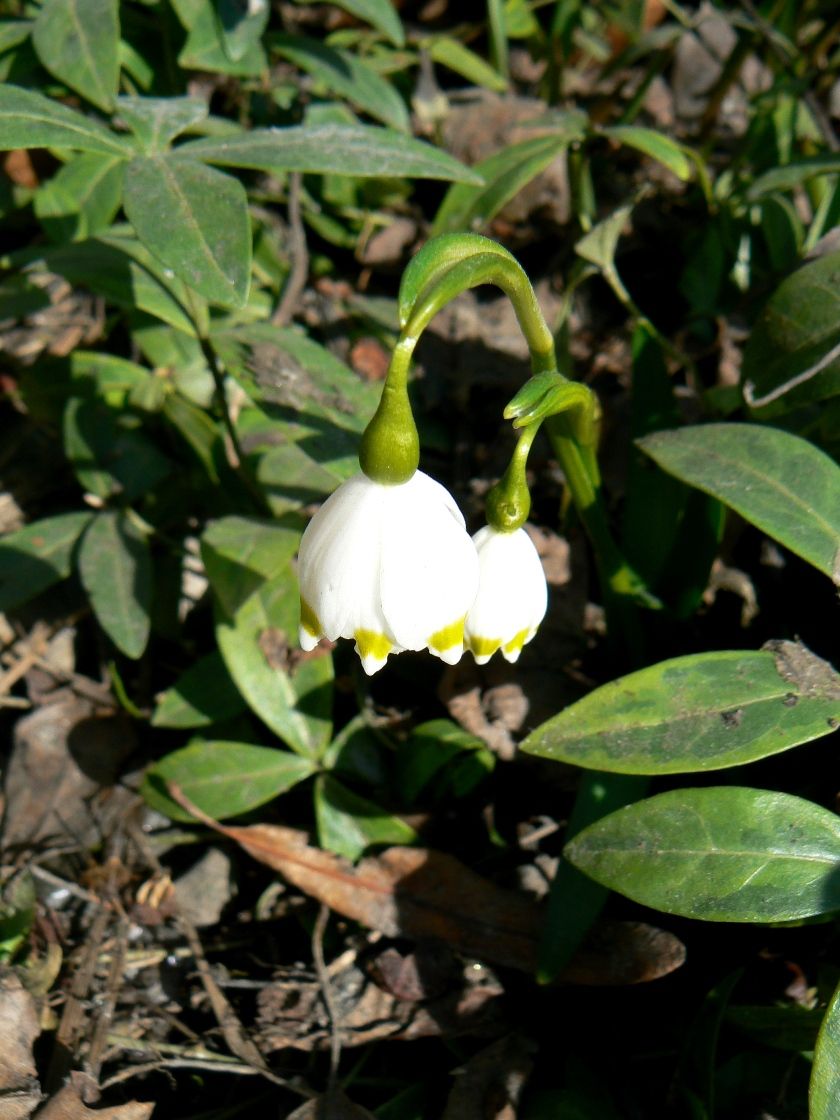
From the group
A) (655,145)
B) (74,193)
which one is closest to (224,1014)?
(74,193)

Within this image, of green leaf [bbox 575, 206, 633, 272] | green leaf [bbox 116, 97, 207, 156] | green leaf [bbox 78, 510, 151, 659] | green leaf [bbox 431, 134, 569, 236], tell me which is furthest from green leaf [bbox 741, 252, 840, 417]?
green leaf [bbox 78, 510, 151, 659]

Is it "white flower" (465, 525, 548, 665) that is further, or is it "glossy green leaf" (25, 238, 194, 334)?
"glossy green leaf" (25, 238, 194, 334)

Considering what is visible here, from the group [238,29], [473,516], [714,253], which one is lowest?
[473,516]

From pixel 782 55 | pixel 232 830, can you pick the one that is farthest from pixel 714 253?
pixel 232 830

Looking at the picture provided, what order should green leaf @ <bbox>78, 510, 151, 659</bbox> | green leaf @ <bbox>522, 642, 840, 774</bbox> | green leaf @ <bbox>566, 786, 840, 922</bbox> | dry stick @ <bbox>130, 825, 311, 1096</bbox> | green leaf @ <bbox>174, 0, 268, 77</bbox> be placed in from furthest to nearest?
green leaf @ <bbox>174, 0, 268, 77</bbox> < green leaf @ <bbox>78, 510, 151, 659</bbox> < dry stick @ <bbox>130, 825, 311, 1096</bbox> < green leaf @ <bbox>522, 642, 840, 774</bbox> < green leaf @ <bbox>566, 786, 840, 922</bbox>

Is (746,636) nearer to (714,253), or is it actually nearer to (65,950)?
(714,253)

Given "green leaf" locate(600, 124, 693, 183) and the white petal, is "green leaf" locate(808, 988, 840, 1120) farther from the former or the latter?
"green leaf" locate(600, 124, 693, 183)

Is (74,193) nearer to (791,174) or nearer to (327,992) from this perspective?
(791,174)
